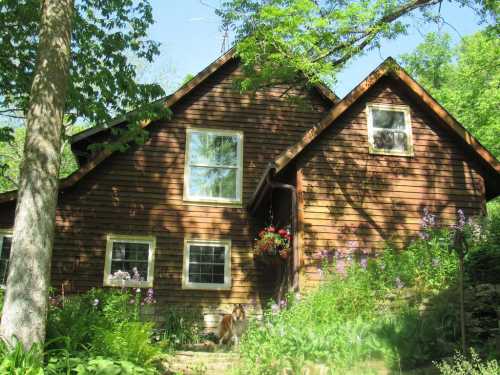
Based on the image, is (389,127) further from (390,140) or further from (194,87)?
(194,87)

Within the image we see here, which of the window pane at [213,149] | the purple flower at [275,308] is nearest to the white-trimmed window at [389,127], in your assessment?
the window pane at [213,149]

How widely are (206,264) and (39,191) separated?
8350 millimetres

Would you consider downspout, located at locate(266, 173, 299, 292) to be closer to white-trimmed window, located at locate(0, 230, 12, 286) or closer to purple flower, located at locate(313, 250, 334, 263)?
purple flower, located at locate(313, 250, 334, 263)

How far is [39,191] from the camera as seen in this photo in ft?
21.9

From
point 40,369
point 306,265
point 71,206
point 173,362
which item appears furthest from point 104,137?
point 40,369

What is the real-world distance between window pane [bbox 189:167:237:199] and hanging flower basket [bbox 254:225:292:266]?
2205 millimetres

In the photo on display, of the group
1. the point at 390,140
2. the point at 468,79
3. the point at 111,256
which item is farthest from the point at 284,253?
the point at 468,79

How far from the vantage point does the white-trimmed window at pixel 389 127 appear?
13891mm

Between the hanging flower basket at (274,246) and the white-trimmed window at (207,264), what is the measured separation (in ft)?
4.61

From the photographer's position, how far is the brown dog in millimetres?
12279

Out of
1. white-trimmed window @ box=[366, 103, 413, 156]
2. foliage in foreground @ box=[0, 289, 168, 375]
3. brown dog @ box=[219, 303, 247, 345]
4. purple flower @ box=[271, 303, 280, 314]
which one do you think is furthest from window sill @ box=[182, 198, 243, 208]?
foliage in foreground @ box=[0, 289, 168, 375]

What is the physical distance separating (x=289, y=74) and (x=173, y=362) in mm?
7164

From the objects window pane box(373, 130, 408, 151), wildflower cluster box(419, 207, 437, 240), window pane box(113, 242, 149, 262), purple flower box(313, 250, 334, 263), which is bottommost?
purple flower box(313, 250, 334, 263)

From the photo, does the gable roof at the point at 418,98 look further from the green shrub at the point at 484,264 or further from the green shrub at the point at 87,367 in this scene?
the green shrub at the point at 87,367
